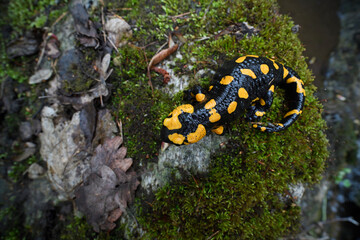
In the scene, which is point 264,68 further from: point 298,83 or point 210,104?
point 210,104

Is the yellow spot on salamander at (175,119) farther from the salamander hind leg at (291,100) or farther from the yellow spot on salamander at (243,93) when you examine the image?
the salamander hind leg at (291,100)

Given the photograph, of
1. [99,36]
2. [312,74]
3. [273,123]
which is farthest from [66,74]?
[312,74]

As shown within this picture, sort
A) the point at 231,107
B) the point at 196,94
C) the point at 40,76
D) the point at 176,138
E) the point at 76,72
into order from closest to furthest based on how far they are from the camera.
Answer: the point at 176,138
the point at 231,107
the point at 196,94
the point at 76,72
the point at 40,76

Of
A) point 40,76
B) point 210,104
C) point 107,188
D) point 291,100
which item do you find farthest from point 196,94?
point 40,76

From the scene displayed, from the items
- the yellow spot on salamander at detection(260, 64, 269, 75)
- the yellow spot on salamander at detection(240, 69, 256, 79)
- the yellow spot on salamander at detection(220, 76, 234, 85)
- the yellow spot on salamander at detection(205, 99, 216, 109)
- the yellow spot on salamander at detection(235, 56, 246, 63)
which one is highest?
the yellow spot on salamander at detection(235, 56, 246, 63)

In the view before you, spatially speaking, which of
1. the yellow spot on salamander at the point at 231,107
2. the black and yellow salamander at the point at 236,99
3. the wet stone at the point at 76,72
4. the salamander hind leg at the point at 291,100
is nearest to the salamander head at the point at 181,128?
the black and yellow salamander at the point at 236,99

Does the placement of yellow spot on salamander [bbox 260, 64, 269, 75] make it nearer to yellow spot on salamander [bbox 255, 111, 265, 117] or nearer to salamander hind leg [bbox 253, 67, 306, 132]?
salamander hind leg [bbox 253, 67, 306, 132]

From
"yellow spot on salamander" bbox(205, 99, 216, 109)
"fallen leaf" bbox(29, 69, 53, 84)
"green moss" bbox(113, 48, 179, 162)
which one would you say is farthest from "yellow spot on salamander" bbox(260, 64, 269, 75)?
"fallen leaf" bbox(29, 69, 53, 84)
